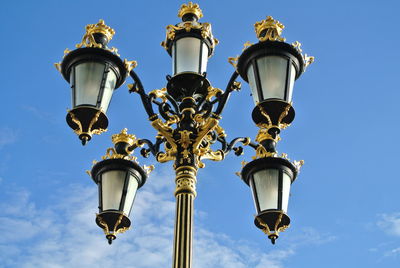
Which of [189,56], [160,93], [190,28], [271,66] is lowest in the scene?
[271,66]

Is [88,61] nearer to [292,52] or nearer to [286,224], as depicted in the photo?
[292,52]

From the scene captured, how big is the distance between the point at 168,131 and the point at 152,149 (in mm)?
578

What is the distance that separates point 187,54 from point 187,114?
753mm

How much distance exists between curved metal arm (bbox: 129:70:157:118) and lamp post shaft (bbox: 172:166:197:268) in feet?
2.59

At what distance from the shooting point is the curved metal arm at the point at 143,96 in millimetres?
7953

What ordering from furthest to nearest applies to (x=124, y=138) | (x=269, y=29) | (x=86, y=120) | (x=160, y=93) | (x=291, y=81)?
(x=124, y=138) → (x=160, y=93) → (x=269, y=29) → (x=291, y=81) → (x=86, y=120)

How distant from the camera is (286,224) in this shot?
847 centimetres

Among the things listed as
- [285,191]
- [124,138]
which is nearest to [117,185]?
[124,138]

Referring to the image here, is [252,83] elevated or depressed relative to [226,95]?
depressed

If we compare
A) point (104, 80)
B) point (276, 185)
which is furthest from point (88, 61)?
point (276, 185)

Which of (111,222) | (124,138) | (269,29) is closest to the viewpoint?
(269,29)

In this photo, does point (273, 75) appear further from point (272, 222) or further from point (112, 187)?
point (112, 187)

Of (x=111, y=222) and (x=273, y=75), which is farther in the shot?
(x=111, y=222)

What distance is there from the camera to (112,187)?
8719 mm
